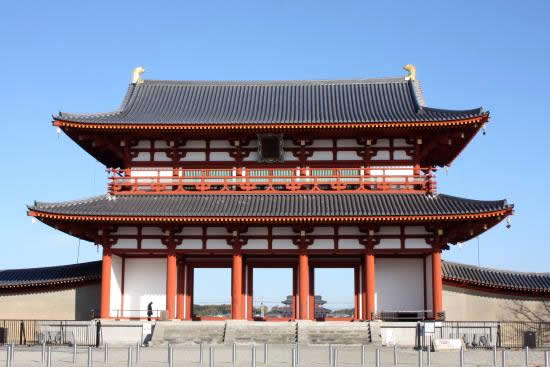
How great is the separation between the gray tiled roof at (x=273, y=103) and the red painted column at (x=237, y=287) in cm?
632

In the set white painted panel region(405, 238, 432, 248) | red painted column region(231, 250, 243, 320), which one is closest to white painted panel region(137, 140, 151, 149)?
red painted column region(231, 250, 243, 320)

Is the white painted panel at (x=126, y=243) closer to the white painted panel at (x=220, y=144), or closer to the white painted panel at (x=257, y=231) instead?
the white painted panel at (x=257, y=231)

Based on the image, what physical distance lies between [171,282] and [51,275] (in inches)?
321

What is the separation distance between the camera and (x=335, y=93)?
4172 centimetres

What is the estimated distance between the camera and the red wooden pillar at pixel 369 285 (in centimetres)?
3509

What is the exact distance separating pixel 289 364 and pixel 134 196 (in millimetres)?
15397

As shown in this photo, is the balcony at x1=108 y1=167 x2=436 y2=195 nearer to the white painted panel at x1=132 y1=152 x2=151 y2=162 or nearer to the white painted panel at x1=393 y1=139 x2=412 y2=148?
the white painted panel at x1=132 y1=152 x2=151 y2=162

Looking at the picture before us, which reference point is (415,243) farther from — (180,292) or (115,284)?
(115,284)

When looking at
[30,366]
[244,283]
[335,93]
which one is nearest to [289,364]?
[30,366]

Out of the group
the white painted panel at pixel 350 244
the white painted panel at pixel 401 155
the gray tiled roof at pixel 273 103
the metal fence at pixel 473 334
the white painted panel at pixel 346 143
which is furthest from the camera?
the white painted panel at pixel 346 143

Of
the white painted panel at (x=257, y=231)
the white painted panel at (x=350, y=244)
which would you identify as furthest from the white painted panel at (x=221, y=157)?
the white painted panel at (x=350, y=244)

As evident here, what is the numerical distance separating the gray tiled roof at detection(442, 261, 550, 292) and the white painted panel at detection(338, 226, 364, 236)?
5.56 metres

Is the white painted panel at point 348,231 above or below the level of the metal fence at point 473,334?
above

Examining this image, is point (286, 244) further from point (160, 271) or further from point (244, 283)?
point (160, 271)
